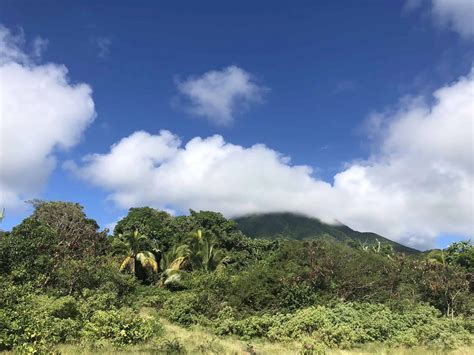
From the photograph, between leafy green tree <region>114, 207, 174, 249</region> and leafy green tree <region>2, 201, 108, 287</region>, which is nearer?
leafy green tree <region>2, 201, 108, 287</region>

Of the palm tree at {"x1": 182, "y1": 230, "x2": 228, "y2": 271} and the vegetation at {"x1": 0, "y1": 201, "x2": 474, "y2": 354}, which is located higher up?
the palm tree at {"x1": 182, "y1": 230, "x2": 228, "y2": 271}

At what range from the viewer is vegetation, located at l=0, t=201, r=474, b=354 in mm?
14430

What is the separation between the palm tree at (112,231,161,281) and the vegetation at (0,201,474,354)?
0.85 feet

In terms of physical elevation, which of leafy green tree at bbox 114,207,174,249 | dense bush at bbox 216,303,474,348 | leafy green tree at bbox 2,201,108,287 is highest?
leafy green tree at bbox 114,207,174,249

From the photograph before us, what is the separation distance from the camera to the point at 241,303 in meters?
23.1

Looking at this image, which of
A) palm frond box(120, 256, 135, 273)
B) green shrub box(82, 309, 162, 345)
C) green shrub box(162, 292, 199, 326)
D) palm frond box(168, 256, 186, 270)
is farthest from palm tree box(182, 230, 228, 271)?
green shrub box(82, 309, 162, 345)

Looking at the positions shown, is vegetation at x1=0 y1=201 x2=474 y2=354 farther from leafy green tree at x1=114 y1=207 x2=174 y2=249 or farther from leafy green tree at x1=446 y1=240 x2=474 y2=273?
leafy green tree at x1=114 y1=207 x2=174 y2=249

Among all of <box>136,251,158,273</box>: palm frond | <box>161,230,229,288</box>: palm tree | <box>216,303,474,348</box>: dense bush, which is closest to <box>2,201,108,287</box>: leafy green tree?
<box>136,251,158,273</box>: palm frond

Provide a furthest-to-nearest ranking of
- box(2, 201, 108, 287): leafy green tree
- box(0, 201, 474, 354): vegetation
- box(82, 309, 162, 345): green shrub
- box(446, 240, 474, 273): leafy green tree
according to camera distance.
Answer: box(446, 240, 474, 273): leafy green tree → box(2, 201, 108, 287): leafy green tree → box(0, 201, 474, 354): vegetation → box(82, 309, 162, 345): green shrub

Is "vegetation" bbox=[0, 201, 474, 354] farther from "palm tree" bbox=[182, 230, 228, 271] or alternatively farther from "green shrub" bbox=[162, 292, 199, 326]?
"palm tree" bbox=[182, 230, 228, 271]

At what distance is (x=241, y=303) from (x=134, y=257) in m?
15.2

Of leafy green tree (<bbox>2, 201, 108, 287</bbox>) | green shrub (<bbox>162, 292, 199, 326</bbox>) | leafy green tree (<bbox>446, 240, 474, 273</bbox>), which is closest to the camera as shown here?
leafy green tree (<bbox>2, 201, 108, 287</bbox>)

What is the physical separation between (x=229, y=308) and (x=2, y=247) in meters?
11.6

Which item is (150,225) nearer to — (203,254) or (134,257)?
(134,257)
